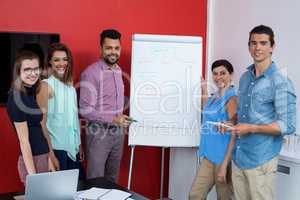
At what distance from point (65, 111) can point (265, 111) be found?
5.08 feet

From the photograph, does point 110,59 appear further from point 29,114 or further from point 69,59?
point 29,114

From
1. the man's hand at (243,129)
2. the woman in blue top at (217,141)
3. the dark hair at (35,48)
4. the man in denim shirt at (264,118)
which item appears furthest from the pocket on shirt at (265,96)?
the dark hair at (35,48)

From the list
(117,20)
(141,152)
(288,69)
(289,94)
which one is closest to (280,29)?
(288,69)

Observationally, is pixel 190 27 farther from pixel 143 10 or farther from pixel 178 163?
pixel 178 163

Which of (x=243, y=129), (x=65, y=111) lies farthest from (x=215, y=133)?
(x=65, y=111)

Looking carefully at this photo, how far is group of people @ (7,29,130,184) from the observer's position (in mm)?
2408

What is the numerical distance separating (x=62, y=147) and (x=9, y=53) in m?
0.89

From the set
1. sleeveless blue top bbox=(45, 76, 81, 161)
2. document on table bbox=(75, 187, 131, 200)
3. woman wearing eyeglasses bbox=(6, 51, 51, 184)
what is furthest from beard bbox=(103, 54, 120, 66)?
document on table bbox=(75, 187, 131, 200)

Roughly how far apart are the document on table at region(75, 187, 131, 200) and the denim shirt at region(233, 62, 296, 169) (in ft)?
3.04

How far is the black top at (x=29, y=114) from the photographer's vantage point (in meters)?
2.31

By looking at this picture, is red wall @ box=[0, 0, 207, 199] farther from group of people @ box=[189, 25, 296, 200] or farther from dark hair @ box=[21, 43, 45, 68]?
group of people @ box=[189, 25, 296, 200]

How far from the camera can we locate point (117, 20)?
12.3ft

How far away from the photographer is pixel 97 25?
3.63 meters

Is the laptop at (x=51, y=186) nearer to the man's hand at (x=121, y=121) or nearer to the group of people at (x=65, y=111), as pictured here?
the group of people at (x=65, y=111)
